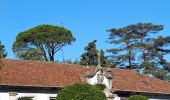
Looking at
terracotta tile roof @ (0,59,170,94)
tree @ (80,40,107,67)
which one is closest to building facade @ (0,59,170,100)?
terracotta tile roof @ (0,59,170,94)

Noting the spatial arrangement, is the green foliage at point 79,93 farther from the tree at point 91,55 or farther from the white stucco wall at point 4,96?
the tree at point 91,55

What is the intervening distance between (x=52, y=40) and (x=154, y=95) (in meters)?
24.1

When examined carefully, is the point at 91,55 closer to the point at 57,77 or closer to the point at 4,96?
the point at 57,77

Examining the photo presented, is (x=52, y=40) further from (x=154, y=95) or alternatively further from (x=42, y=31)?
(x=154, y=95)

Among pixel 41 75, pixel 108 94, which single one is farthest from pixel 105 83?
pixel 41 75

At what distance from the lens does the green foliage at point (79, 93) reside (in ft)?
90.7

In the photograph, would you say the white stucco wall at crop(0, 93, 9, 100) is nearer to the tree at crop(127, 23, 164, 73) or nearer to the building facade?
the building facade

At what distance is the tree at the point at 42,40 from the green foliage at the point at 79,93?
3507 cm

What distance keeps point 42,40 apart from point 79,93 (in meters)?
36.2

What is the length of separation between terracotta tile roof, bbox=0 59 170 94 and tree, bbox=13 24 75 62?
65.2 ft

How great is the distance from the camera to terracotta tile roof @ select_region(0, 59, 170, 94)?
34.3m

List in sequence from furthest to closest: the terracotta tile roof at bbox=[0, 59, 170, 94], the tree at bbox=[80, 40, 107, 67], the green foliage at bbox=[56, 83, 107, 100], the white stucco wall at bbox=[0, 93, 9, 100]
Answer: the tree at bbox=[80, 40, 107, 67], the terracotta tile roof at bbox=[0, 59, 170, 94], the white stucco wall at bbox=[0, 93, 9, 100], the green foliage at bbox=[56, 83, 107, 100]

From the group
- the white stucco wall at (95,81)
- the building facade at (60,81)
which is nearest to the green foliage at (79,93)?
the building facade at (60,81)

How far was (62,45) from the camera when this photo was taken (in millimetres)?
65812
